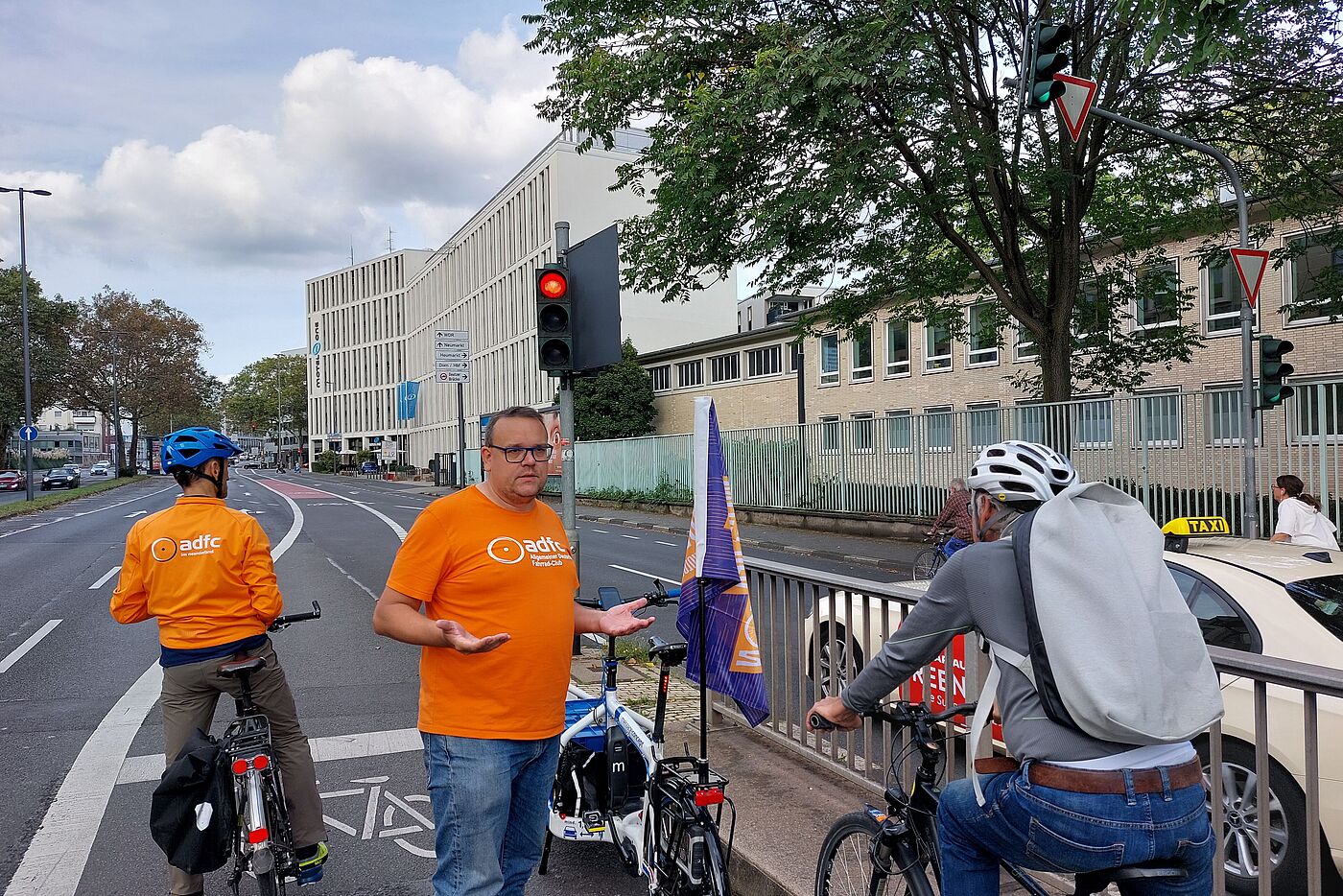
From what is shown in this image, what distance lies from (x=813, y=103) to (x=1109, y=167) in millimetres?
6864

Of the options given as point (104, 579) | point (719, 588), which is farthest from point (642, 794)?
point (104, 579)

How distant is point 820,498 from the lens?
2392cm

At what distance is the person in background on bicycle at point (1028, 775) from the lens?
205 centimetres

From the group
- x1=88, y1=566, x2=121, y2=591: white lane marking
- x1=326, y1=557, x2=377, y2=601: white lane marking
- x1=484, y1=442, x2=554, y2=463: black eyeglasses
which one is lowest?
x1=326, y1=557, x2=377, y2=601: white lane marking

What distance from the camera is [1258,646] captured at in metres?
4.29

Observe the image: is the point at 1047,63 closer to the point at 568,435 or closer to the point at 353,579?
the point at 568,435

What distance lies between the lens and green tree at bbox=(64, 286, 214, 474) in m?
60.4

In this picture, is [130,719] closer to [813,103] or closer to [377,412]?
[813,103]

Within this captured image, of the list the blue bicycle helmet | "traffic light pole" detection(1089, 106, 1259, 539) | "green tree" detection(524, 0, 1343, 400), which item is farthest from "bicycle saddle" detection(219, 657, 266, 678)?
"traffic light pole" detection(1089, 106, 1259, 539)

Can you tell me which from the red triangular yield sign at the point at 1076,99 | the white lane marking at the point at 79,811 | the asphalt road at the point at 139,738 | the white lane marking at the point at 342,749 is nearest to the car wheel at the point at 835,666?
the asphalt road at the point at 139,738

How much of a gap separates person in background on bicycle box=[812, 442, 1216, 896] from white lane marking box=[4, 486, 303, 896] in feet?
12.3

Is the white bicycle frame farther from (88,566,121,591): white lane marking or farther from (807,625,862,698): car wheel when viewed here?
(88,566,121,591): white lane marking

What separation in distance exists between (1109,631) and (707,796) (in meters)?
1.58

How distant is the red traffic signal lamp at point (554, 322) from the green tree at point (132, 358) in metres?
63.1
